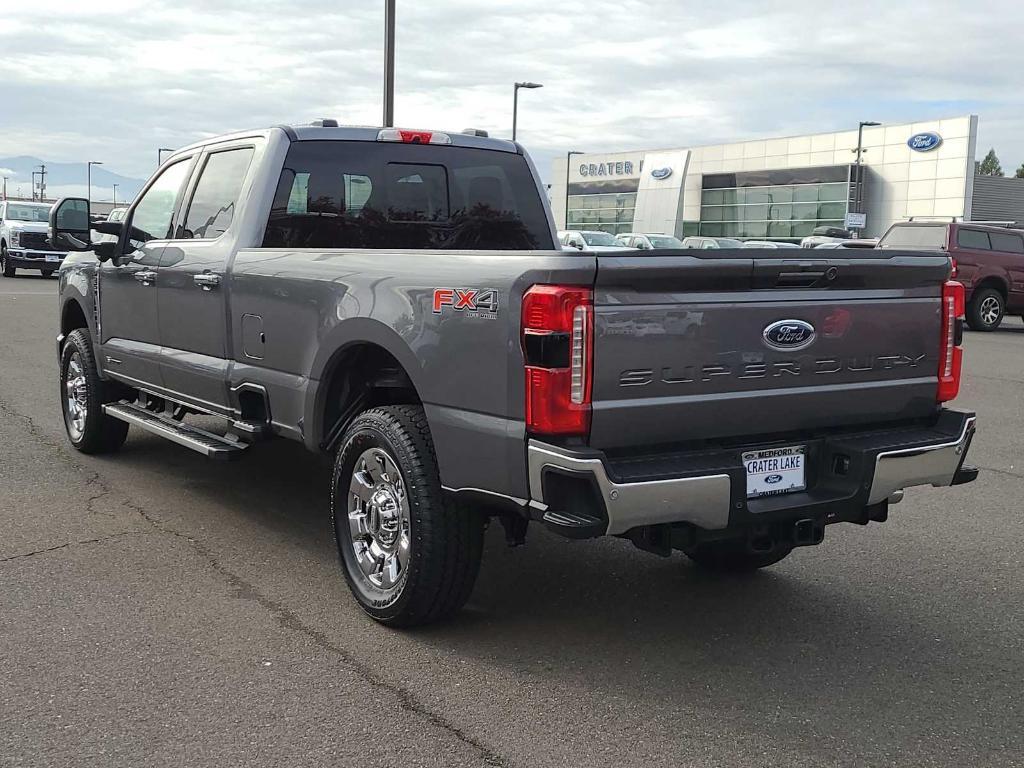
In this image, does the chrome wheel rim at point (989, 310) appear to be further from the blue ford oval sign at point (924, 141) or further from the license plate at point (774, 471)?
the blue ford oval sign at point (924, 141)

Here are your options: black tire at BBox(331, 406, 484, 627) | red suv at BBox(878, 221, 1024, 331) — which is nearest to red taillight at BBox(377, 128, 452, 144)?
black tire at BBox(331, 406, 484, 627)

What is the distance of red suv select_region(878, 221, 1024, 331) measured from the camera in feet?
64.2

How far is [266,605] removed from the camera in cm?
463

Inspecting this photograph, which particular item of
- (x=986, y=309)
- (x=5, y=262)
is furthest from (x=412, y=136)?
(x=5, y=262)

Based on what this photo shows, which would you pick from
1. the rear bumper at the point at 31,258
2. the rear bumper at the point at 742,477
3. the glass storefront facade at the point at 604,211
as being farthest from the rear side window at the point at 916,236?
the glass storefront facade at the point at 604,211

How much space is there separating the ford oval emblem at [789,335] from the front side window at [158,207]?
12.9 feet

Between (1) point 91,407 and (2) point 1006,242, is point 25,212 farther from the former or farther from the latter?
(1) point 91,407

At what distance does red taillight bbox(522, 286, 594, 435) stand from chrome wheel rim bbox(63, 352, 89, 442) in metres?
4.77

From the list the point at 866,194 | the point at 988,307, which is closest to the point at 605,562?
the point at 988,307

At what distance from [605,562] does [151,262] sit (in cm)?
313

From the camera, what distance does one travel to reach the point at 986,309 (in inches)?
795

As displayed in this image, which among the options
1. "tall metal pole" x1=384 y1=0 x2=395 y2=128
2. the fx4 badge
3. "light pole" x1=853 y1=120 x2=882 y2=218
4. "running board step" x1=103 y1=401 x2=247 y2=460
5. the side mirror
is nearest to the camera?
the fx4 badge

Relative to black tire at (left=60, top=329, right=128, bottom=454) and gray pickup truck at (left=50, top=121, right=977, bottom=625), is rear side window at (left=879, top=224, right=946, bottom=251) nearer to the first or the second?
black tire at (left=60, top=329, right=128, bottom=454)

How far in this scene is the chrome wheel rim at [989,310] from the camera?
66.0ft
